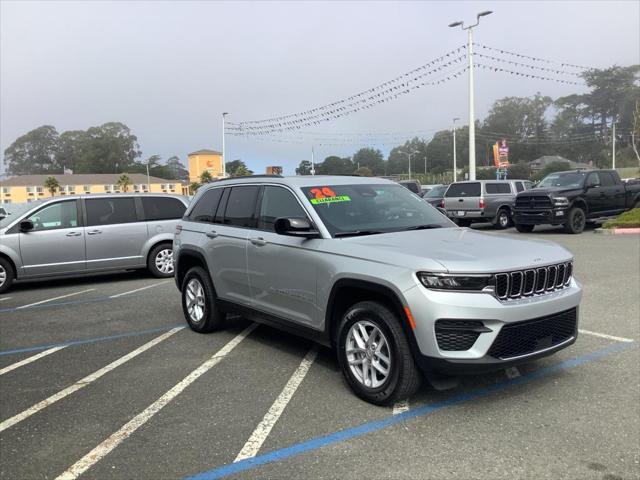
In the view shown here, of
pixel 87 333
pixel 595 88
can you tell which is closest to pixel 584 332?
pixel 87 333

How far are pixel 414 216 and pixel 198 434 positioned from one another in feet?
8.95

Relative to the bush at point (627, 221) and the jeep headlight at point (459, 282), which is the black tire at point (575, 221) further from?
the jeep headlight at point (459, 282)

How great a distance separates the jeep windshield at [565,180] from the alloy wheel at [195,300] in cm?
1457

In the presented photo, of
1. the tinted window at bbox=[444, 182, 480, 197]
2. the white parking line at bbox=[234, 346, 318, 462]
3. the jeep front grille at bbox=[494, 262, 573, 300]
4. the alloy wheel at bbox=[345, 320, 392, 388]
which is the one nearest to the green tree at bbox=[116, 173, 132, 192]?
the tinted window at bbox=[444, 182, 480, 197]

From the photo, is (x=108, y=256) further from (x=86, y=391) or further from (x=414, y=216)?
(x=414, y=216)

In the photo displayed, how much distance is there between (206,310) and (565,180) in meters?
15.1

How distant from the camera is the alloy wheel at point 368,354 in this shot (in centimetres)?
403

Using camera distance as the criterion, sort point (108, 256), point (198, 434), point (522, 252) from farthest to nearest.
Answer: point (108, 256)
point (522, 252)
point (198, 434)

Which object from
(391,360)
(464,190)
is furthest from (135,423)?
(464,190)

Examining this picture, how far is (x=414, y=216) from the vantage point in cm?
514

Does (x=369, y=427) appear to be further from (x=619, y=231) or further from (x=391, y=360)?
(x=619, y=231)

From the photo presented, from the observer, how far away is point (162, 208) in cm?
1127

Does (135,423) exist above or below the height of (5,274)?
below

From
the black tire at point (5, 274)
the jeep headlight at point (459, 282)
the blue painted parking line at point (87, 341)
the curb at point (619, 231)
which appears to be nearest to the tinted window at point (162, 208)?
the black tire at point (5, 274)
